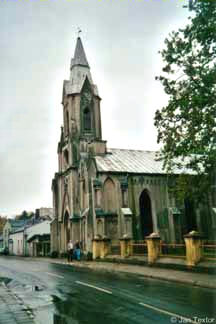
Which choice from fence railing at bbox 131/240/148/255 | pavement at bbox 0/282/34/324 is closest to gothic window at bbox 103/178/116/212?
fence railing at bbox 131/240/148/255

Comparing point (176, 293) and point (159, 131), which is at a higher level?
point (159, 131)

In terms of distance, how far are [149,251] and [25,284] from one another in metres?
8.79

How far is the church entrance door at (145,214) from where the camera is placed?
34.1 meters

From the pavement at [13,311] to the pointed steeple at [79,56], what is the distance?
112 feet

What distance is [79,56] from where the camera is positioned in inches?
1631

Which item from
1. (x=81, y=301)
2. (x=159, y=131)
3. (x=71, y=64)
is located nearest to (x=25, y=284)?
(x=81, y=301)

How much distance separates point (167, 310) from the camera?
843 centimetres

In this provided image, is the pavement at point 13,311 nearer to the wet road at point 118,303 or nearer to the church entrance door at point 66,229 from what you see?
the wet road at point 118,303

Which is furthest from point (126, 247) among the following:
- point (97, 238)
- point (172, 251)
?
point (97, 238)

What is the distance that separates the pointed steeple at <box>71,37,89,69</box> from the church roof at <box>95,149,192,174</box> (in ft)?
38.4

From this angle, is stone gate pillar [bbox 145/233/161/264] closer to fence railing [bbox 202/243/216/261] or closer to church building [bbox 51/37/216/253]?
fence railing [bbox 202/243/216/261]

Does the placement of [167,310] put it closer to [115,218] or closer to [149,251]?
[149,251]

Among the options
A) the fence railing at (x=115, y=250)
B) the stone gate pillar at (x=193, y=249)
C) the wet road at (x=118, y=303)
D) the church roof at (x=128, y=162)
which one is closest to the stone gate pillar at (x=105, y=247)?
the fence railing at (x=115, y=250)

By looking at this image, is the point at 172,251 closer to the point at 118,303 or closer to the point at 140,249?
the point at 140,249
